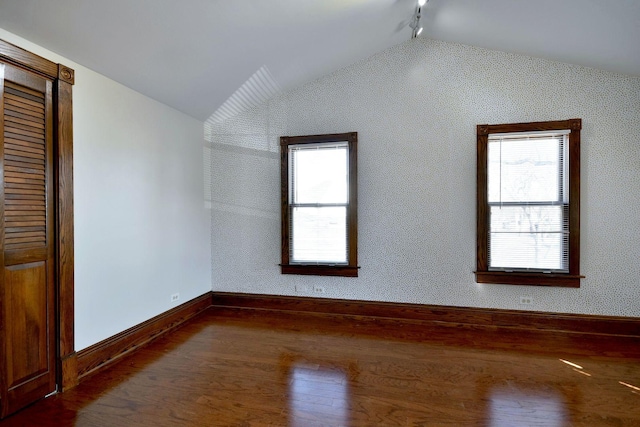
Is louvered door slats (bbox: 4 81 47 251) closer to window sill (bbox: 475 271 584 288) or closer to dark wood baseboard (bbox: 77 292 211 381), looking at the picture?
dark wood baseboard (bbox: 77 292 211 381)

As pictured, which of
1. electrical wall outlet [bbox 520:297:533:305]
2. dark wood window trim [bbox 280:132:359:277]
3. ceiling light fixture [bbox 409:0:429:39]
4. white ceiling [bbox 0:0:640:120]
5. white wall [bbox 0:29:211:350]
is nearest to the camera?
white ceiling [bbox 0:0:640:120]

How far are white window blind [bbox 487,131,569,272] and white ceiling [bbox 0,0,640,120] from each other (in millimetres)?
942

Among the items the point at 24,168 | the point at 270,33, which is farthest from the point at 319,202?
the point at 24,168

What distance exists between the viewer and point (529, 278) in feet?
11.2

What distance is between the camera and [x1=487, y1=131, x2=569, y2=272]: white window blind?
132 inches

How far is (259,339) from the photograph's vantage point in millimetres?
3234

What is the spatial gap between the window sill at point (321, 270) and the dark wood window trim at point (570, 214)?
4.68 feet

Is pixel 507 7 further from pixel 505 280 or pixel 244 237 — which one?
pixel 244 237

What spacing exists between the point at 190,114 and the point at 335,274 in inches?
104

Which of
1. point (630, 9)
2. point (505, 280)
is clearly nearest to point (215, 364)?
point (505, 280)

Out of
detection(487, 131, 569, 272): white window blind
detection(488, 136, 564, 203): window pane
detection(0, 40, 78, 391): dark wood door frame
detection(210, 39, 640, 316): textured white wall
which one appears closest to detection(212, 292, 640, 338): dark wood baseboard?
detection(210, 39, 640, 316): textured white wall

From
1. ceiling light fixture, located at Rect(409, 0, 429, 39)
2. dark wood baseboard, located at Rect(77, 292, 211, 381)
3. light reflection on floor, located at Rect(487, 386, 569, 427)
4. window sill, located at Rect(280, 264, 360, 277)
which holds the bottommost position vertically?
light reflection on floor, located at Rect(487, 386, 569, 427)

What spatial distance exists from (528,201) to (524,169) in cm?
35

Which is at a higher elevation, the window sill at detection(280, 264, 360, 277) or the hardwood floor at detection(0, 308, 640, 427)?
the window sill at detection(280, 264, 360, 277)
